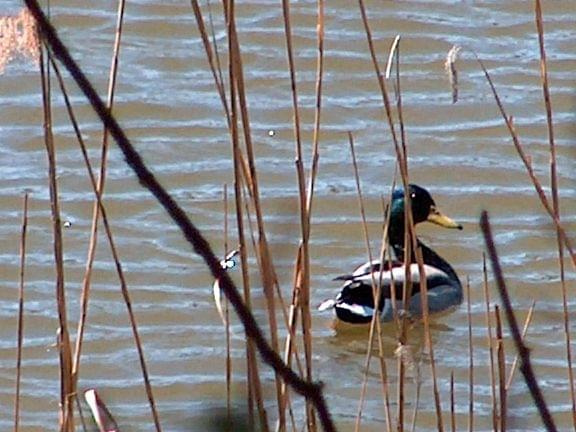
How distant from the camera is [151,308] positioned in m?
5.84

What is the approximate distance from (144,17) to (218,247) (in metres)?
2.24

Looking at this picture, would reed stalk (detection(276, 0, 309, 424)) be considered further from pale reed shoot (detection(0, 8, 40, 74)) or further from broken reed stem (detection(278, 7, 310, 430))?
pale reed shoot (detection(0, 8, 40, 74))

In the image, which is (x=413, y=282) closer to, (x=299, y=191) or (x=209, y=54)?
(x=299, y=191)

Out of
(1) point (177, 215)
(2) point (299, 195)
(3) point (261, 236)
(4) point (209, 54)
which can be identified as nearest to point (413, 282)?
(2) point (299, 195)

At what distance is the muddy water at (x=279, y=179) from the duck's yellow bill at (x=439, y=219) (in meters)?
0.16

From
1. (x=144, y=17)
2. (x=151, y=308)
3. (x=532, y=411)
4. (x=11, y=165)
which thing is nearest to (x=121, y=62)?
(x=144, y=17)

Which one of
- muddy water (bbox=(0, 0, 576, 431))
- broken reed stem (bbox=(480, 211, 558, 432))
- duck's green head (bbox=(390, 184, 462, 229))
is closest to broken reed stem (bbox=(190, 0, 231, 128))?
broken reed stem (bbox=(480, 211, 558, 432))

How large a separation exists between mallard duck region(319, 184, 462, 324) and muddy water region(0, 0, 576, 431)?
92mm

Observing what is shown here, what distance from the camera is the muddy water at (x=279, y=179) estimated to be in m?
5.33

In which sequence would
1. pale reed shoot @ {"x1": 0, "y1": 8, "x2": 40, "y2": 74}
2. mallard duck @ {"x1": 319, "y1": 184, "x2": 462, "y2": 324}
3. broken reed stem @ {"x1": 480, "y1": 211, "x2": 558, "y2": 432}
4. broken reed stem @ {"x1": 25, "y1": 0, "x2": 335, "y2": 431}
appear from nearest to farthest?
broken reed stem @ {"x1": 25, "y1": 0, "x2": 335, "y2": 431} < broken reed stem @ {"x1": 480, "y1": 211, "x2": 558, "y2": 432} < pale reed shoot @ {"x1": 0, "y1": 8, "x2": 40, "y2": 74} < mallard duck @ {"x1": 319, "y1": 184, "x2": 462, "y2": 324}

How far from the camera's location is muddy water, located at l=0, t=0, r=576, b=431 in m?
5.33

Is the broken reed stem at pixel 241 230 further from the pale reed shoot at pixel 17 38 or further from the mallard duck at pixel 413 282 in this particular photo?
the mallard duck at pixel 413 282

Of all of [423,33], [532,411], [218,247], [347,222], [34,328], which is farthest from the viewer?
[423,33]

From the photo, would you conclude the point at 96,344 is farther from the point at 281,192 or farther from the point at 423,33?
the point at 423,33
